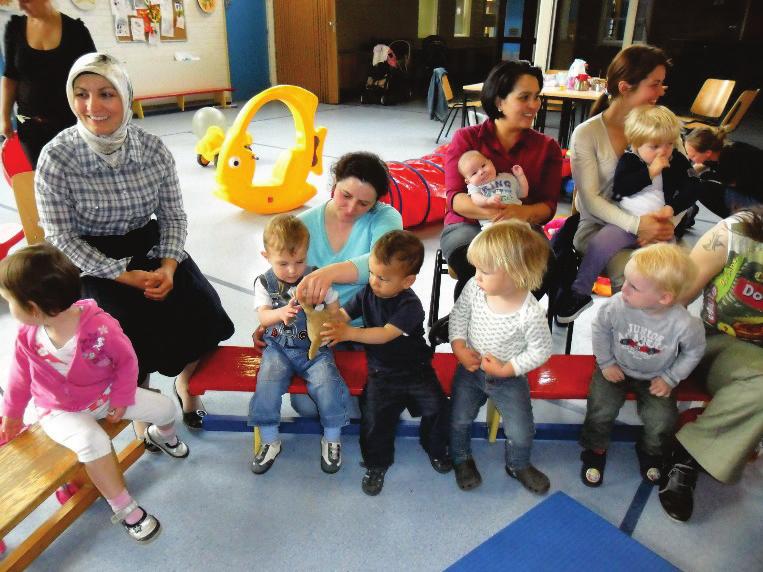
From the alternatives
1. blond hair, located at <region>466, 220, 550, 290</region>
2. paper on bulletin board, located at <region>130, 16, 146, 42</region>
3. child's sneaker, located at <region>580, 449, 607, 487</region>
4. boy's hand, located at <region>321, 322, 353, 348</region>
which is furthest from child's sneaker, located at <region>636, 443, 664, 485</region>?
paper on bulletin board, located at <region>130, 16, 146, 42</region>

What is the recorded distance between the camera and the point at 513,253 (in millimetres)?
1781

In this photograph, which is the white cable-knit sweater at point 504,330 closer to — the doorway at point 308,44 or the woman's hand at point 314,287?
the woman's hand at point 314,287

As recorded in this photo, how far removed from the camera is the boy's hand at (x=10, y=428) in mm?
1779

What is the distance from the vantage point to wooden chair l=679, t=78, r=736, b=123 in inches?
233

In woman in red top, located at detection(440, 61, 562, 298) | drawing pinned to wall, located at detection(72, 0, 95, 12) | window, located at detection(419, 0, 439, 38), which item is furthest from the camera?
window, located at detection(419, 0, 439, 38)

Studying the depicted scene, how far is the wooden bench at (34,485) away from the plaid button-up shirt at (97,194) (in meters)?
0.60

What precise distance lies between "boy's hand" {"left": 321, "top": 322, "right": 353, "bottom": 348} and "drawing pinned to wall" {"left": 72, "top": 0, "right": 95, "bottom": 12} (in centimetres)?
865

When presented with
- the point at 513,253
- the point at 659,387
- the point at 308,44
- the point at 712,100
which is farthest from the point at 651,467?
the point at 308,44

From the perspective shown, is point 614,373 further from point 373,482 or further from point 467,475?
point 373,482

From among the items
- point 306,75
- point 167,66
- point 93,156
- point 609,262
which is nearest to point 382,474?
point 609,262

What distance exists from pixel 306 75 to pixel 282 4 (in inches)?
52.6

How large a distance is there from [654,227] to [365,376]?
4.39ft

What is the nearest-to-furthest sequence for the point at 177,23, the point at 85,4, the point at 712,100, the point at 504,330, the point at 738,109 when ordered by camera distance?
the point at 504,330 → the point at 738,109 → the point at 712,100 → the point at 85,4 → the point at 177,23

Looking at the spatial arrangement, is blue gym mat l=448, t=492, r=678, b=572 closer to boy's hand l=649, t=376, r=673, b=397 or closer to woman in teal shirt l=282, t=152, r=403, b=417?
boy's hand l=649, t=376, r=673, b=397
